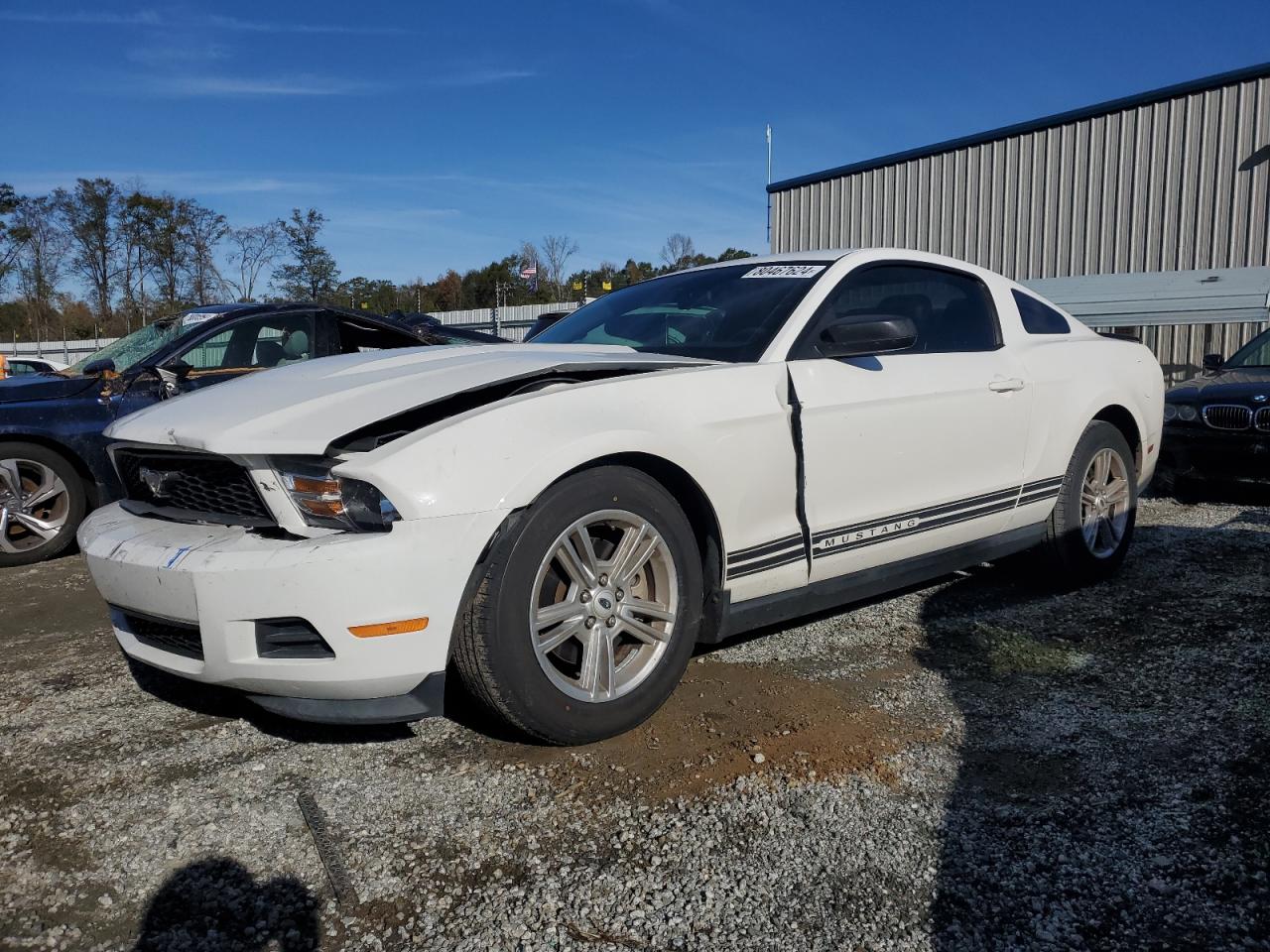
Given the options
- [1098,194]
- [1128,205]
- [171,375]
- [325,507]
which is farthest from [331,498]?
[1098,194]

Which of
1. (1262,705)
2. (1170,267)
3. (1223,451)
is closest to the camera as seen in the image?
(1262,705)

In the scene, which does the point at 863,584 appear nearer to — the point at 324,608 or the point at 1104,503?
the point at 1104,503

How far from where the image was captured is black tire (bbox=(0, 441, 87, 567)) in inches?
→ 216

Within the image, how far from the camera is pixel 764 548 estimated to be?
9.98ft

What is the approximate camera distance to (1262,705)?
2.92 metres

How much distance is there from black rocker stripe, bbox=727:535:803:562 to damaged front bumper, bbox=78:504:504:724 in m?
0.88

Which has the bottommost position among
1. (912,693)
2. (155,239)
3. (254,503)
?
(912,693)

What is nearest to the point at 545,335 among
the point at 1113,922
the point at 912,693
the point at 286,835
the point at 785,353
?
the point at 785,353

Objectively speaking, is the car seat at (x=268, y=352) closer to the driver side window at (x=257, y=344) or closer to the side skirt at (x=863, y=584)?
the driver side window at (x=257, y=344)

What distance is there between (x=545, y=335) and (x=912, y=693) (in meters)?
2.12

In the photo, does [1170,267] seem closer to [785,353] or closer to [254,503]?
[785,353]

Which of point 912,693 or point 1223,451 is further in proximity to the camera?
point 1223,451

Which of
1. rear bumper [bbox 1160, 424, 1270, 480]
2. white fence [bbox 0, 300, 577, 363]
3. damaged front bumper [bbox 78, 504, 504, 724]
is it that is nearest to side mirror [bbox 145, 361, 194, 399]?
white fence [bbox 0, 300, 577, 363]

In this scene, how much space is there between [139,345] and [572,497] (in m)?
5.25
